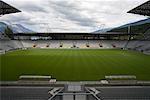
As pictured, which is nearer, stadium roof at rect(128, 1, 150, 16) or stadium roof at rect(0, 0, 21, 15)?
stadium roof at rect(128, 1, 150, 16)

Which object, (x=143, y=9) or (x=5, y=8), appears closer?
(x=143, y=9)

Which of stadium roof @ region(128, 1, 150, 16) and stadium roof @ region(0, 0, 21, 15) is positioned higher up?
stadium roof @ region(0, 0, 21, 15)

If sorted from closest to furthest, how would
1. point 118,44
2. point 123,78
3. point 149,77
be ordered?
point 123,78 → point 149,77 → point 118,44

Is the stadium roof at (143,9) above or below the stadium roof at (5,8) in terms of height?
below

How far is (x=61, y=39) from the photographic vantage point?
87688mm

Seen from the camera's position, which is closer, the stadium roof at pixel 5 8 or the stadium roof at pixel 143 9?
the stadium roof at pixel 143 9

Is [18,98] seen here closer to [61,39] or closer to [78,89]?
[78,89]

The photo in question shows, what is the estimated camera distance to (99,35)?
87062 mm

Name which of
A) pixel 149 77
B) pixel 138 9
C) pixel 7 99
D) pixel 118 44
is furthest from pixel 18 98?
pixel 118 44

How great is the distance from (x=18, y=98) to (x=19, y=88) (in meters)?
1.26

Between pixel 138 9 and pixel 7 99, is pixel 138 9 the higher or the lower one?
the higher one

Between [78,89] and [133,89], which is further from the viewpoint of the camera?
[133,89]

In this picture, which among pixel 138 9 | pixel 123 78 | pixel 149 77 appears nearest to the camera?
pixel 123 78

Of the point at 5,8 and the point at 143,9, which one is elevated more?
the point at 5,8
